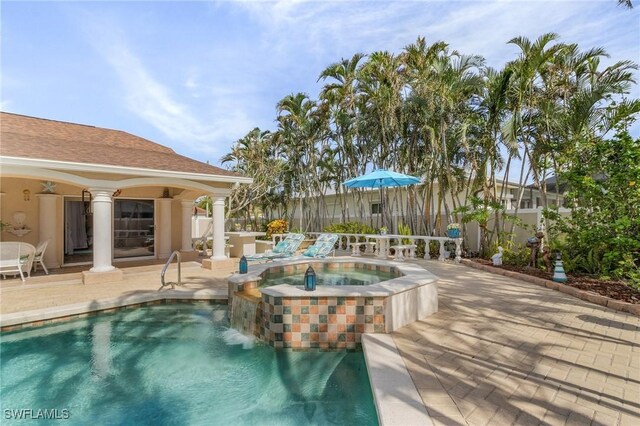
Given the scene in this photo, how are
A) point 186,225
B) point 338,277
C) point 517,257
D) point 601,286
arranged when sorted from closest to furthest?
point 601,286 → point 338,277 → point 517,257 → point 186,225

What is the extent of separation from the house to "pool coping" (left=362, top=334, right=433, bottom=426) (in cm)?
789

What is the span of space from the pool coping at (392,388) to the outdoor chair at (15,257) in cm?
967

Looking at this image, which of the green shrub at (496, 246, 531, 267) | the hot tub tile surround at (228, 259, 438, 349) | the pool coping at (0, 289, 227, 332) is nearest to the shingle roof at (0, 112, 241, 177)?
the pool coping at (0, 289, 227, 332)

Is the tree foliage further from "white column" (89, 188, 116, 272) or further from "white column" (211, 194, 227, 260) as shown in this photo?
"white column" (89, 188, 116, 272)

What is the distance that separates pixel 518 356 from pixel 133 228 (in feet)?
43.9

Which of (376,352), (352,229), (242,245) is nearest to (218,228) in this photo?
(242,245)

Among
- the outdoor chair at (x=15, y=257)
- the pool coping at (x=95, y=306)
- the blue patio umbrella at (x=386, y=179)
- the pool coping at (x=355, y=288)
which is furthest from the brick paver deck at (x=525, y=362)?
the outdoor chair at (x=15, y=257)

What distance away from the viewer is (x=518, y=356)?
12.5 ft

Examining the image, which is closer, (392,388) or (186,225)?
(392,388)

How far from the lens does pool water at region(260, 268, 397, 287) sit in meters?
7.76

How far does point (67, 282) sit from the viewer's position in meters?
8.47

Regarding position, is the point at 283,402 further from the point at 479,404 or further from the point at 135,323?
the point at 135,323

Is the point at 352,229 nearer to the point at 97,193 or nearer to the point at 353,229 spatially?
the point at 353,229

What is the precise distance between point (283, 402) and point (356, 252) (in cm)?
988
